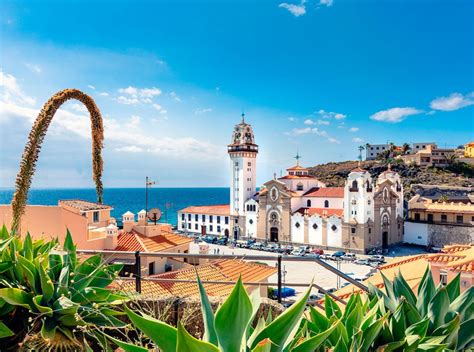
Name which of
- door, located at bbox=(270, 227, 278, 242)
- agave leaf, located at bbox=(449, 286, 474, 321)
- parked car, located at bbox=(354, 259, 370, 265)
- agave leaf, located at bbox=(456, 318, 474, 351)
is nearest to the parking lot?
parked car, located at bbox=(354, 259, 370, 265)

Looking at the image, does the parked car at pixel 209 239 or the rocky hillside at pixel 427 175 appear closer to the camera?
the parked car at pixel 209 239

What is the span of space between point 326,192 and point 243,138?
1422 cm

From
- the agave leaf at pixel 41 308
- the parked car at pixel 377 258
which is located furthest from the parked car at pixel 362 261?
the agave leaf at pixel 41 308

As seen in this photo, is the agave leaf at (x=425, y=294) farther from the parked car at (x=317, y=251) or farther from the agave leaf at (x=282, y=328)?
the parked car at (x=317, y=251)

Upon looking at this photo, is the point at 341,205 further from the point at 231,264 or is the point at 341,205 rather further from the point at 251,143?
the point at 231,264

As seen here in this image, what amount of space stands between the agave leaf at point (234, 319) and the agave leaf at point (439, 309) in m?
1.33

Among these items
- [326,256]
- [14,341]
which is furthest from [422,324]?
[326,256]

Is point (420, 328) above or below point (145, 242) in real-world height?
above

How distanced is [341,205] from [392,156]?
4723cm

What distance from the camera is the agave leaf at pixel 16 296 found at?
1997 mm

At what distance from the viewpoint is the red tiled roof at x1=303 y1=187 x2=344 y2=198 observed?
1737 inches

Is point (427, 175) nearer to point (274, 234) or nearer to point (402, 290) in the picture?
point (274, 234)

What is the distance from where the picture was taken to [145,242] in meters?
13.9

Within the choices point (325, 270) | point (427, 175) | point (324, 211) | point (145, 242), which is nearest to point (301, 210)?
point (324, 211)
